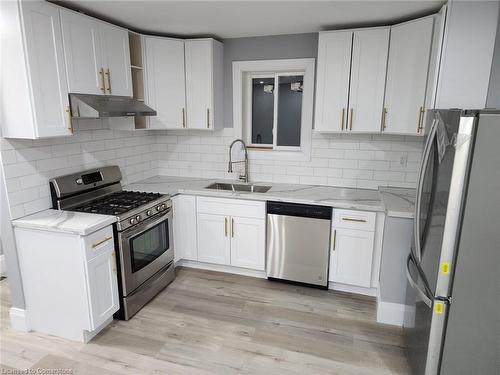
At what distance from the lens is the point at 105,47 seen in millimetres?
2826

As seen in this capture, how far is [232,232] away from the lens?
335 centimetres

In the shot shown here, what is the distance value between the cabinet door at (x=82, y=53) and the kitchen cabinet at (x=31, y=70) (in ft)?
0.23

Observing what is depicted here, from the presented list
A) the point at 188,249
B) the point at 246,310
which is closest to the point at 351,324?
the point at 246,310

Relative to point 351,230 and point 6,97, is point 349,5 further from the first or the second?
point 6,97

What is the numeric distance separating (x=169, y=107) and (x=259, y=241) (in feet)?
5.64

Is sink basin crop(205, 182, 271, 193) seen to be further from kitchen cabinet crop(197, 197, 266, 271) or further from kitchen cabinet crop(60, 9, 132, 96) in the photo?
kitchen cabinet crop(60, 9, 132, 96)

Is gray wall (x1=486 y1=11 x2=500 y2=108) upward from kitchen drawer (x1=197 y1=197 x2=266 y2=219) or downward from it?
upward

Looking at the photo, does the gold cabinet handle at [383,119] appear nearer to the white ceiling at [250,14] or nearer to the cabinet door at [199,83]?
the white ceiling at [250,14]

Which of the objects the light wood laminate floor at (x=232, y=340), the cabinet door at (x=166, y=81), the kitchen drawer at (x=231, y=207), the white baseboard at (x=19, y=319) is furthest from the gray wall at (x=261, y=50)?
the white baseboard at (x=19, y=319)

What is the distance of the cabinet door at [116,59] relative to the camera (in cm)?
283

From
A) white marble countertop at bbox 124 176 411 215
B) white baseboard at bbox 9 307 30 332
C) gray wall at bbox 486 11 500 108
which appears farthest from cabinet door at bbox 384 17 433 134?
white baseboard at bbox 9 307 30 332

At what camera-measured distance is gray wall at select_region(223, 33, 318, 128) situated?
11.1 ft

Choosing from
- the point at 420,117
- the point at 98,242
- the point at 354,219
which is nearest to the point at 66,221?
the point at 98,242

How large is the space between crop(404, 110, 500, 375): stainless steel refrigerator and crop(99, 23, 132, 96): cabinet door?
8.45 feet
